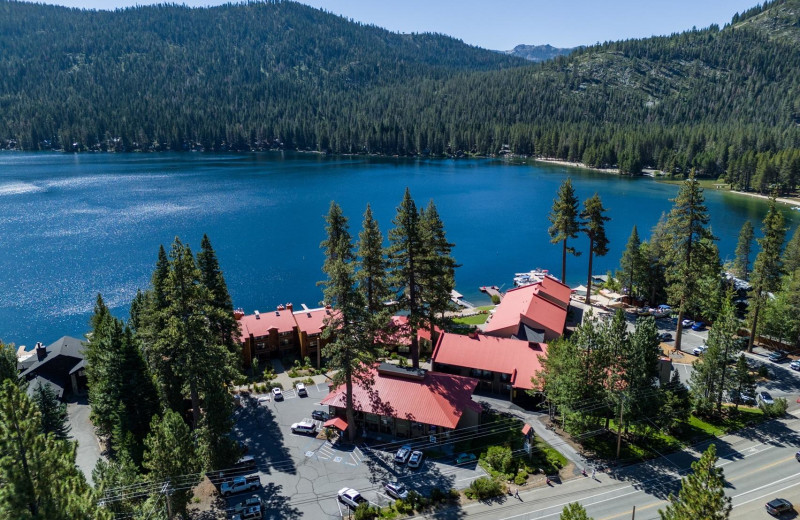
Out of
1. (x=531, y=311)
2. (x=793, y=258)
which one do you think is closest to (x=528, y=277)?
(x=531, y=311)

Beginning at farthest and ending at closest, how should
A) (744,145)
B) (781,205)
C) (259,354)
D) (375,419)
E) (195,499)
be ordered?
(744,145) < (781,205) < (259,354) < (375,419) < (195,499)

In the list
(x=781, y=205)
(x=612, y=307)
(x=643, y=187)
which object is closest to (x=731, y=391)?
(x=612, y=307)

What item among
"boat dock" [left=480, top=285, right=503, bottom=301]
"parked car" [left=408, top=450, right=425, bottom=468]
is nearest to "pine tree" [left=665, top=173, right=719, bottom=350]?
"parked car" [left=408, top=450, right=425, bottom=468]

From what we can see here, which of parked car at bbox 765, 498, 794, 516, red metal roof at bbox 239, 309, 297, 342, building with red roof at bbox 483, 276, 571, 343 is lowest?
parked car at bbox 765, 498, 794, 516

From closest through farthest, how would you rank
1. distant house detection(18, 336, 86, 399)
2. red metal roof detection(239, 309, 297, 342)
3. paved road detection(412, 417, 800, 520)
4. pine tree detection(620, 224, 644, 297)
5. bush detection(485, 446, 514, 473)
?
paved road detection(412, 417, 800, 520) → bush detection(485, 446, 514, 473) → distant house detection(18, 336, 86, 399) → red metal roof detection(239, 309, 297, 342) → pine tree detection(620, 224, 644, 297)

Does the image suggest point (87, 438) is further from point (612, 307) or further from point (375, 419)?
point (612, 307)

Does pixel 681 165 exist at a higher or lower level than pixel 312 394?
higher

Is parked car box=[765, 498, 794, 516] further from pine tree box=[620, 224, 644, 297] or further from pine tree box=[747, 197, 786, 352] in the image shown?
pine tree box=[620, 224, 644, 297]
